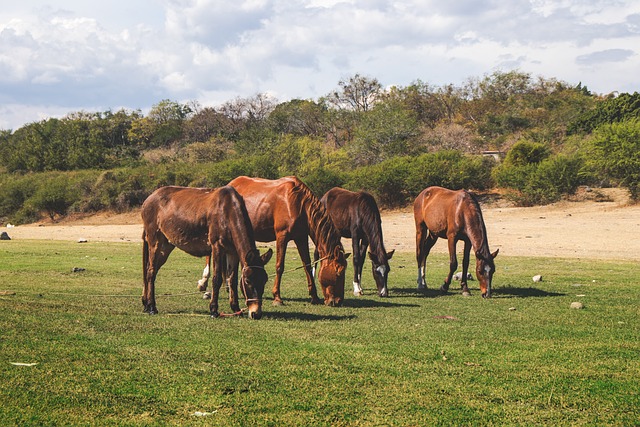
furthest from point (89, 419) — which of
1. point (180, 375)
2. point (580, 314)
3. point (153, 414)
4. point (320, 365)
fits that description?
point (580, 314)

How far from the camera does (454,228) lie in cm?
1544

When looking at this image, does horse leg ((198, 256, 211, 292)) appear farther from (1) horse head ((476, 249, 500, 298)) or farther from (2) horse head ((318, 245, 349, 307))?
(1) horse head ((476, 249, 500, 298))

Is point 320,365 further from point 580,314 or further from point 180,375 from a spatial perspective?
point 580,314

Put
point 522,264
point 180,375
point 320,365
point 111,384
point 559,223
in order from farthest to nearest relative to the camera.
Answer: point 559,223, point 522,264, point 320,365, point 180,375, point 111,384

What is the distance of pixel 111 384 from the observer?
6.32 metres

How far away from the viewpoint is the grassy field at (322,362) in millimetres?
5723

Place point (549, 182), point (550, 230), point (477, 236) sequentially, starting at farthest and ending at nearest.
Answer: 1. point (549, 182)
2. point (550, 230)
3. point (477, 236)

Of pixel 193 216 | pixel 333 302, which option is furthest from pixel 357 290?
pixel 193 216

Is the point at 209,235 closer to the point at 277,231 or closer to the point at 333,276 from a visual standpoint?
the point at 277,231

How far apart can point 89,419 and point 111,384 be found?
906 millimetres

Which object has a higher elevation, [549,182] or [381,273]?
[549,182]

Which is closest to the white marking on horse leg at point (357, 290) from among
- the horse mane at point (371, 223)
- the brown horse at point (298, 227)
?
the horse mane at point (371, 223)

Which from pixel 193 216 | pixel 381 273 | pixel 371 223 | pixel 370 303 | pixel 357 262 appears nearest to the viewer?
pixel 193 216

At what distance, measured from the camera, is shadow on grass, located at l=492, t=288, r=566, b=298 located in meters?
14.4
